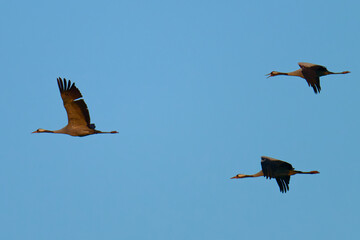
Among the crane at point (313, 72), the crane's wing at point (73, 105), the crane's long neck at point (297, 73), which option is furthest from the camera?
the crane's long neck at point (297, 73)

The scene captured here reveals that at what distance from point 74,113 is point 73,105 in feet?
1.30

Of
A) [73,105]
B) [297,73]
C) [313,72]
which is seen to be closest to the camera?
[73,105]

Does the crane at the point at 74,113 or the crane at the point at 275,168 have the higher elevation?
the crane at the point at 74,113

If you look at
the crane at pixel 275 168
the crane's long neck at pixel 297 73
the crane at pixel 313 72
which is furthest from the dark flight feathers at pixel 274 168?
the crane's long neck at pixel 297 73

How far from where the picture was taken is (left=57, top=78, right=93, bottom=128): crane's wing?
23297 millimetres

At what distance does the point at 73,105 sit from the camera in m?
23.6

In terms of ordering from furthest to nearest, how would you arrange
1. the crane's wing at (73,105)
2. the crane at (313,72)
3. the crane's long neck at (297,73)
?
the crane's long neck at (297,73)
the crane at (313,72)
the crane's wing at (73,105)

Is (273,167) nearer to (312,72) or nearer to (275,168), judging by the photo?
(275,168)

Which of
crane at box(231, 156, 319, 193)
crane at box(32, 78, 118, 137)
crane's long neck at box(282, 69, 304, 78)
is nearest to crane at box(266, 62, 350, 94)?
crane's long neck at box(282, 69, 304, 78)

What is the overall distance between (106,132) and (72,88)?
207cm

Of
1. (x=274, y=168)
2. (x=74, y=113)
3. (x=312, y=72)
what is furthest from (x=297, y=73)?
(x=74, y=113)

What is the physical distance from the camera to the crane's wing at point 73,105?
76.4ft

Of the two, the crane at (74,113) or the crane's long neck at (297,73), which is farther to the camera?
the crane's long neck at (297,73)

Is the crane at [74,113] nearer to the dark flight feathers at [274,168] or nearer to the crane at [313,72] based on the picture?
the dark flight feathers at [274,168]
